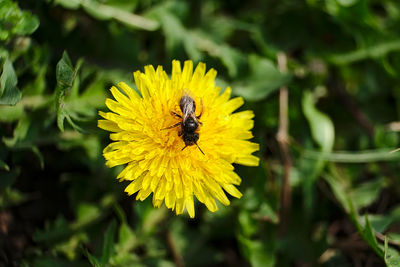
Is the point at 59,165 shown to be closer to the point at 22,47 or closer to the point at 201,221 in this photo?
the point at 22,47

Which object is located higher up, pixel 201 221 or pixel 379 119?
pixel 379 119

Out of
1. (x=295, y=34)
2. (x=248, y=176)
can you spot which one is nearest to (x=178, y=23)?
(x=295, y=34)

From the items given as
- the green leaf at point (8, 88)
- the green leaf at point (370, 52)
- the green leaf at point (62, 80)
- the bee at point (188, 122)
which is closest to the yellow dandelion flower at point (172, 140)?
the bee at point (188, 122)

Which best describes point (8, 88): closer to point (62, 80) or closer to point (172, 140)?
point (62, 80)

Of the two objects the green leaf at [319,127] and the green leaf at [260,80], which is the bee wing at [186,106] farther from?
the green leaf at [319,127]

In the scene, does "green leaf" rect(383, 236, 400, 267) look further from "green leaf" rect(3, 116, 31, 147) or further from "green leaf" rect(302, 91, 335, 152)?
"green leaf" rect(3, 116, 31, 147)

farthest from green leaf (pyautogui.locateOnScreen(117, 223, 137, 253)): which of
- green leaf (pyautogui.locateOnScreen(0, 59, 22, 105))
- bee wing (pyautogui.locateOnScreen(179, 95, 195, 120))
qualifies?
green leaf (pyautogui.locateOnScreen(0, 59, 22, 105))
